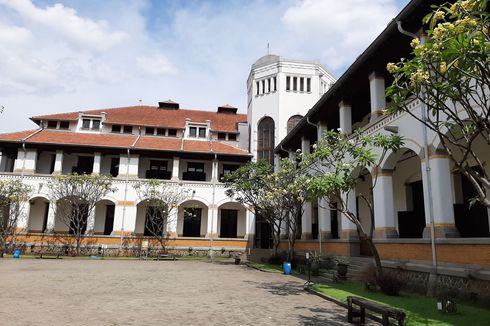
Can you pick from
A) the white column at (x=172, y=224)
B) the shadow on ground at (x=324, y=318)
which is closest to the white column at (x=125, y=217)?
the white column at (x=172, y=224)

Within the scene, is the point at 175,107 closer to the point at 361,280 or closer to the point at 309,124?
the point at 309,124

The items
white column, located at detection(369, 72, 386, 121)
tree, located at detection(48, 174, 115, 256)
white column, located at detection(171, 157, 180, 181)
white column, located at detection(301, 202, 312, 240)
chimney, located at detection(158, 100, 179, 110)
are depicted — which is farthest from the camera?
chimney, located at detection(158, 100, 179, 110)

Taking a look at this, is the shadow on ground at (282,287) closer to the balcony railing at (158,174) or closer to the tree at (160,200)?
the tree at (160,200)

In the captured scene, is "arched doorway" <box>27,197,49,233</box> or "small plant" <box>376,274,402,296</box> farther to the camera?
"arched doorway" <box>27,197,49,233</box>

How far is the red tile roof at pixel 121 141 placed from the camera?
30703 mm

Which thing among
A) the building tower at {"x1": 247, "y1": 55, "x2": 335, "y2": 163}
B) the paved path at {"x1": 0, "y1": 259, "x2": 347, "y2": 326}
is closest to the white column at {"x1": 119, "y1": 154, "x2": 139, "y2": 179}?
the building tower at {"x1": 247, "y1": 55, "x2": 335, "y2": 163}

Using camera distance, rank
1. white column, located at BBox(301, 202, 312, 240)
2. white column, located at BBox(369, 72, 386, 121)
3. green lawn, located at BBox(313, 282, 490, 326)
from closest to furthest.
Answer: green lawn, located at BBox(313, 282, 490, 326) < white column, located at BBox(369, 72, 386, 121) < white column, located at BBox(301, 202, 312, 240)

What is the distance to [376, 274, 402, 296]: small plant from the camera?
11047 mm

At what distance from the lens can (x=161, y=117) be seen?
37.4 meters

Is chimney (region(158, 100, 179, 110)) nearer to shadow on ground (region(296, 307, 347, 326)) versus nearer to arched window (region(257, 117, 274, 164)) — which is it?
arched window (region(257, 117, 274, 164))

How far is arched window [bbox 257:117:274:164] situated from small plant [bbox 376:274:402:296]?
23103 mm

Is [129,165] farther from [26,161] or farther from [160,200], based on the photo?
[26,161]

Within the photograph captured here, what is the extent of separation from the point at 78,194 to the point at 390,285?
23.7 m

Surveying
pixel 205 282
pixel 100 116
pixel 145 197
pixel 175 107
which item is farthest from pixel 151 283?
pixel 175 107
